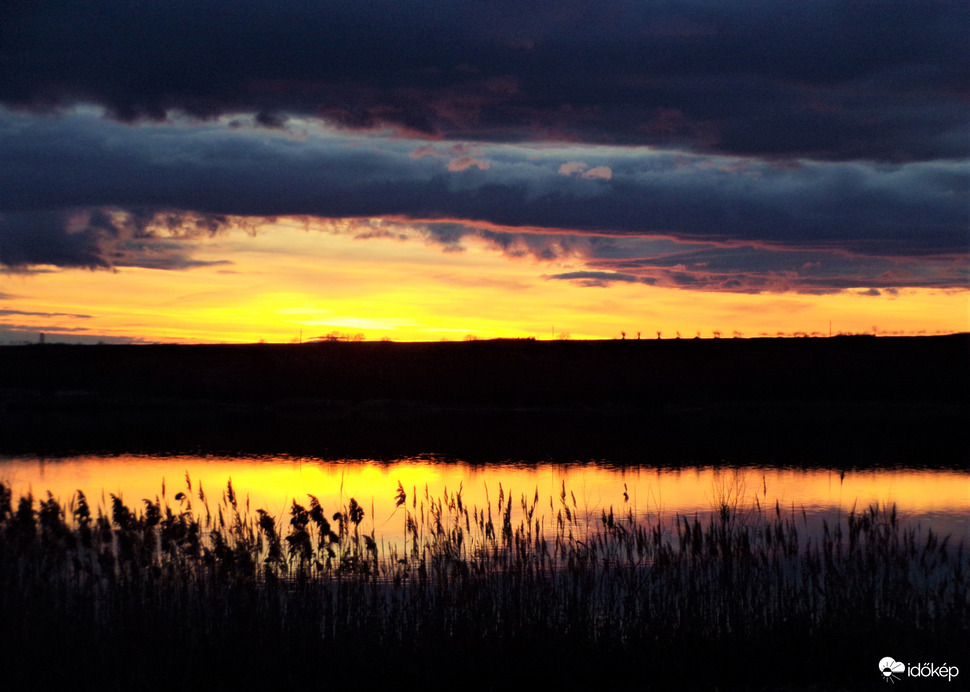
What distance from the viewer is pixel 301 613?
7711 millimetres

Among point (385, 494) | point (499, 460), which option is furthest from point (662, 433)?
point (385, 494)

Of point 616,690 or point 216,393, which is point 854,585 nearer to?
point 616,690

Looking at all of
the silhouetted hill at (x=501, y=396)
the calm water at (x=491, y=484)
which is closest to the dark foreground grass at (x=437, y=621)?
the calm water at (x=491, y=484)

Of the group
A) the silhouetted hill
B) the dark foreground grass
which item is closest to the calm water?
the silhouetted hill

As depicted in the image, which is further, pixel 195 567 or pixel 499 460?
pixel 499 460

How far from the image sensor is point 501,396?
165ft

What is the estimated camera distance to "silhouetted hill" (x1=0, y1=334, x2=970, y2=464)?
31703mm

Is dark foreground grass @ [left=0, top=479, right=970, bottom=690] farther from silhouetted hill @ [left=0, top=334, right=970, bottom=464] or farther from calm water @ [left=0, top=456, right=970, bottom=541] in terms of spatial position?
silhouetted hill @ [left=0, top=334, right=970, bottom=464]

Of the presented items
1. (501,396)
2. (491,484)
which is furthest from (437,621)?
(501,396)

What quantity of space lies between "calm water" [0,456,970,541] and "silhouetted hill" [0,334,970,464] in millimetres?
4149

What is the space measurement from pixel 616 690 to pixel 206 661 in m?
3.37

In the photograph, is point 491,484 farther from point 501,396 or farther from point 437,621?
point 501,396

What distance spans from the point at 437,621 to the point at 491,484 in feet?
41.5

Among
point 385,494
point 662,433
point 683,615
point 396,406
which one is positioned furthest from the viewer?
point 396,406
